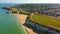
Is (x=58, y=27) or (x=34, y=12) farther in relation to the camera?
(x=34, y=12)

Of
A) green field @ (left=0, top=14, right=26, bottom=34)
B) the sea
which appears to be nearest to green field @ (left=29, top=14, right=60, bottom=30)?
the sea

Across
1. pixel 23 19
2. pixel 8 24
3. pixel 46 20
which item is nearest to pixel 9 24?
pixel 8 24

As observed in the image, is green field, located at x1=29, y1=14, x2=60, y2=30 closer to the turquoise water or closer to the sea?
the sea

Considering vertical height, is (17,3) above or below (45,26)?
above

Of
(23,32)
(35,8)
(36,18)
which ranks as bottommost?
(23,32)

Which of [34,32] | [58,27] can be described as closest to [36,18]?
[34,32]

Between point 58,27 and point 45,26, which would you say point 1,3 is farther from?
point 58,27

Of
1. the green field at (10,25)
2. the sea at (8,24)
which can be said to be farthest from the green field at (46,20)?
the green field at (10,25)

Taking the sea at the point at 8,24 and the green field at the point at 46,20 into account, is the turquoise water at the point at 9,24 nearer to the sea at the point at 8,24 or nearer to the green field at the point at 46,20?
the sea at the point at 8,24
